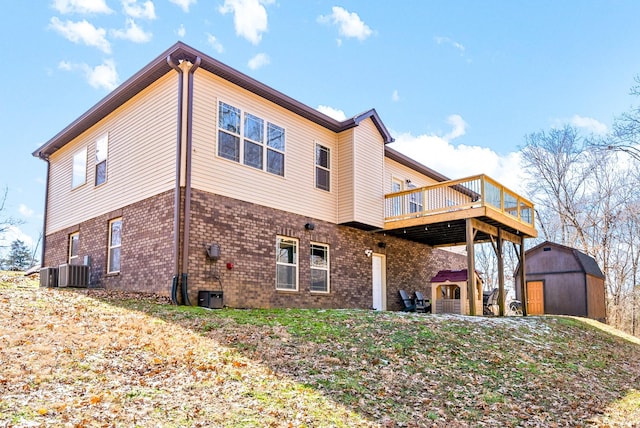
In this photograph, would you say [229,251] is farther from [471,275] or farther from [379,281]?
[471,275]

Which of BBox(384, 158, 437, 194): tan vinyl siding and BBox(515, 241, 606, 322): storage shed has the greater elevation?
BBox(384, 158, 437, 194): tan vinyl siding

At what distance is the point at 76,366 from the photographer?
210 inches

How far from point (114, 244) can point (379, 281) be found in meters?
7.87

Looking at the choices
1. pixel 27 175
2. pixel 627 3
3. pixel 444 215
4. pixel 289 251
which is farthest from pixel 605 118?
pixel 27 175

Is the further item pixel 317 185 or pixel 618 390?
pixel 317 185

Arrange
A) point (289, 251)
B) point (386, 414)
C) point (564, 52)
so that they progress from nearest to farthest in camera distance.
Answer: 1. point (386, 414)
2. point (289, 251)
3. point (564, 52)

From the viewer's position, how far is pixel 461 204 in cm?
1619

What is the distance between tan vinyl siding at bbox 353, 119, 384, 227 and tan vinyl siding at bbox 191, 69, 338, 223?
0.66m

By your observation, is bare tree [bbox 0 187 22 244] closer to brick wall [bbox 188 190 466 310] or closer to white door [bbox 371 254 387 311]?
brick wall [bbox 188 190 466 310]

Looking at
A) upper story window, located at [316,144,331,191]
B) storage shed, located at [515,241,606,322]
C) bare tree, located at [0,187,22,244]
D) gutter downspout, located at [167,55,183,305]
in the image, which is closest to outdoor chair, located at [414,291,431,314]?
upper story window, located at [316,144,331,191]

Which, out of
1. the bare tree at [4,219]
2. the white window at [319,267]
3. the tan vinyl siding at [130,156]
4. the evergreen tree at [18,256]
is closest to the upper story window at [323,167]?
the white window at [319,267]

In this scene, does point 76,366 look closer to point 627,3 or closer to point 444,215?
point 444,215

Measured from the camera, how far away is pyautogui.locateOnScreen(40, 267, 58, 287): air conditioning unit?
39.5 ft

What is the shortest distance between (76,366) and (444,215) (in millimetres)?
10599
